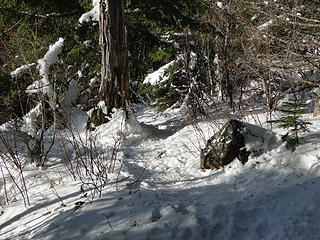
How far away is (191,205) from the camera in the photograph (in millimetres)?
2193

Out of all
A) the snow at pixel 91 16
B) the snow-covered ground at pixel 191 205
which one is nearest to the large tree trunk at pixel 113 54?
the snow at pixel 91 16

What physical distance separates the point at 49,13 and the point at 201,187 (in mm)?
5475

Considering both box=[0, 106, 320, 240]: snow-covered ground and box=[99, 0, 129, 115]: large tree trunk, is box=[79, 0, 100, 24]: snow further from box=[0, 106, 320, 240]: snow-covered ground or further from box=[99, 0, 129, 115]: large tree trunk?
box=[0, 106, 320, 240]: snow-covered ground

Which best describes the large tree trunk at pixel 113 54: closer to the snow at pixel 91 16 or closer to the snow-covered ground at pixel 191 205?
the snow at pixel 91 16

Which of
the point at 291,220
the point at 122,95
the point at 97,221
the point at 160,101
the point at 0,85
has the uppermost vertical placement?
the point at 0,85

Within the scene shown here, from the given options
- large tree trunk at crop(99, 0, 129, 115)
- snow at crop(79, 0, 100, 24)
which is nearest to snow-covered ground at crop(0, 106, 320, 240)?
large tree trunk at crop(99, 0, 129, 115)

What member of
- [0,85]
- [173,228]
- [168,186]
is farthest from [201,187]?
[0,85]

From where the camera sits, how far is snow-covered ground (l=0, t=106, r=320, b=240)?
1821 millimetres

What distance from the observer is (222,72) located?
25.8 feet

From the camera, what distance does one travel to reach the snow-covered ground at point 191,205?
182cm

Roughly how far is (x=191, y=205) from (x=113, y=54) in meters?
3.98

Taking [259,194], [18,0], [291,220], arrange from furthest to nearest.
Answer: [18,0], [259,194], [291,220]

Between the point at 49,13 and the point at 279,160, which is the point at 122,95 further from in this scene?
the point at 279,160

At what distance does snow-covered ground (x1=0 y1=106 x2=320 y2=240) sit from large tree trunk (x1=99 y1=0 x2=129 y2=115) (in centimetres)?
244
